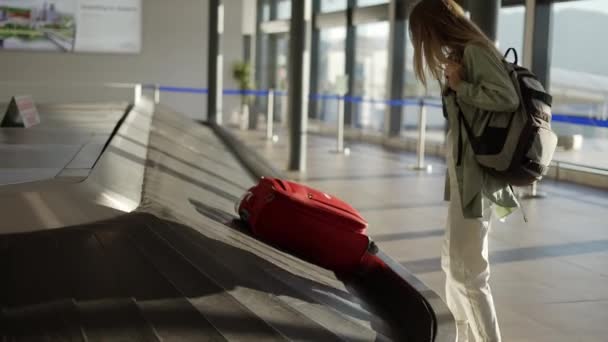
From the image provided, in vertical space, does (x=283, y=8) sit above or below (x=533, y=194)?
above

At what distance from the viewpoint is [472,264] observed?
3.24 metres

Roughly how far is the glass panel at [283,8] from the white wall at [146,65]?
2507 millimetres

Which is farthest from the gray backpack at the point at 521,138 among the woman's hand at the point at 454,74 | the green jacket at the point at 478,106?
the woman's hand at the point at 454,74

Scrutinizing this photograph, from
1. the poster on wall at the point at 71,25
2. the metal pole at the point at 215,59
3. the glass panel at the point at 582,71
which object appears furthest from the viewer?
the poster on wall at the point at 71,25

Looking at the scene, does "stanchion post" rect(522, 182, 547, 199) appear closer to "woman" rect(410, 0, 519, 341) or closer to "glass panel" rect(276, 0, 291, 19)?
"woman" rect(410, 0, 519, 341)

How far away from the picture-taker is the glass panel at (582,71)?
1050 centimetres

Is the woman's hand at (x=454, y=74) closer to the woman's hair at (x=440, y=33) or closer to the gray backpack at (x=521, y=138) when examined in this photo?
the woman's hair at (x=440, y=33)

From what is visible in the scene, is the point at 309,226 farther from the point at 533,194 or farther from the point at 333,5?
the point at 333,5

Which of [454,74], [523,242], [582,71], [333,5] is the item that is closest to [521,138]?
[454,74]

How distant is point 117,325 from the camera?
2.36 metres

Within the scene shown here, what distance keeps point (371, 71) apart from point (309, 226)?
14342 millimetres

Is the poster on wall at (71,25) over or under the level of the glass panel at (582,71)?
over

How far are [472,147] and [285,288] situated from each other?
102cm

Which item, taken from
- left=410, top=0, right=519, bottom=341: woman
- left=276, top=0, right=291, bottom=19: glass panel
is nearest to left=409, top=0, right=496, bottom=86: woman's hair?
left=410, top=0, right=519, bottom=341: woman
